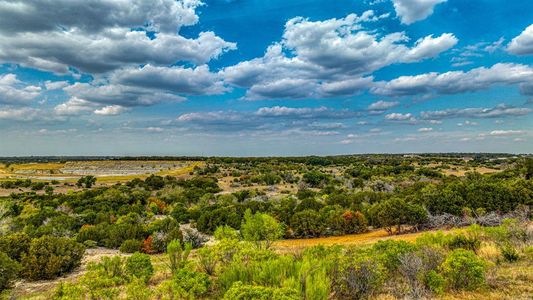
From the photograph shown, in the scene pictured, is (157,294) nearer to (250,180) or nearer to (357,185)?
(357,185)

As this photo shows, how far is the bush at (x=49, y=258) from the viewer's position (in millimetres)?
11016

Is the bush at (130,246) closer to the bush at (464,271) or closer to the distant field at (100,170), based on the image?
the bush at (464,271)

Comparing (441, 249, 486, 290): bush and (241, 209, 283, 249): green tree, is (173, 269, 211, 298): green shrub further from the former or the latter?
(441, 249, 486, 290): bush

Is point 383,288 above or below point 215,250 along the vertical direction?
below

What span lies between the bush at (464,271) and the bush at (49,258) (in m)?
11.6

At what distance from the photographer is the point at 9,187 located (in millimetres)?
55594

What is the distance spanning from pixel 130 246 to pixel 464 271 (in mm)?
13786

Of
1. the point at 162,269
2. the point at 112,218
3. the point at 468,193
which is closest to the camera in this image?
the point at 162,269

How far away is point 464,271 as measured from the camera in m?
7.70

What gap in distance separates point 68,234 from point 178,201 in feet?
56.5

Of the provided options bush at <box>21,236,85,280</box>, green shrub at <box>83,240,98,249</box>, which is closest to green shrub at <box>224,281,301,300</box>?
bush at <box>21,236,85,280</box>

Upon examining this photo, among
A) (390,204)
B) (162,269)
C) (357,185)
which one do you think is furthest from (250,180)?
(162,269)

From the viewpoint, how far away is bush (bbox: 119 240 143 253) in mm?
15914

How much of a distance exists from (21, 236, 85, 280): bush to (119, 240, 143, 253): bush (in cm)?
335
